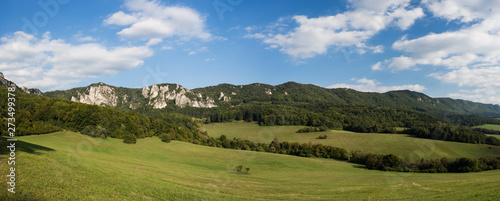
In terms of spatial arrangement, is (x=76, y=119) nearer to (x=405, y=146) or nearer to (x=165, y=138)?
(x=165, y=138)

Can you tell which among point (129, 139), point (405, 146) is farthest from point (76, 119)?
point (405, 146)

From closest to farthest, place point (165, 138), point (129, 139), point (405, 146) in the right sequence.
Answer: point (129, 139)
point (165, 138)
point (405, 146)

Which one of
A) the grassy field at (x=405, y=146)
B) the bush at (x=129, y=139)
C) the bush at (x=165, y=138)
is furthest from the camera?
the bush at (x=165, y=138)

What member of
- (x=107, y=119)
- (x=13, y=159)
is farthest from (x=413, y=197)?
(x=107, y=119)

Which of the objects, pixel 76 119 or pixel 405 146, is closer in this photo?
pixel 76 119

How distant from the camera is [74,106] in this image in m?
82.6

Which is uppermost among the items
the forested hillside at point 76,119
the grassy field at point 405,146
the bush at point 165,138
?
the forested hillside at point 76,119

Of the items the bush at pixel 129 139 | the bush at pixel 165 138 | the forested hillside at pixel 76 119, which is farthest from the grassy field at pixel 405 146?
the bush at pixel 129 139

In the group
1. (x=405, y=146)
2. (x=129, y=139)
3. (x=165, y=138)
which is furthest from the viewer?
(x=405, y=146)

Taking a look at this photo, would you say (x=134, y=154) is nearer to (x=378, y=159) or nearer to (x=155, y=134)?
(x=155, y=134)

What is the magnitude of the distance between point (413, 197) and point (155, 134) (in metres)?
88.0

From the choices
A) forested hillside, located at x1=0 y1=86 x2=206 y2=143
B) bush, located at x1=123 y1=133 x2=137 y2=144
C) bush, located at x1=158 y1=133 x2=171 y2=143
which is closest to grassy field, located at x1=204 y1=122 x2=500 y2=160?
bush, located at x1=158 y1=133 x2=171 y2=143

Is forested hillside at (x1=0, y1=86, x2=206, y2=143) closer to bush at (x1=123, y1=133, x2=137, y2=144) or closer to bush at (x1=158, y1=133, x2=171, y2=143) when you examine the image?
bush at (x1=123, y1=133, x2=137, y2=144)

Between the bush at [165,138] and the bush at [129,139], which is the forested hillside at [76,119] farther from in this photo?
the bush at [165,138]
